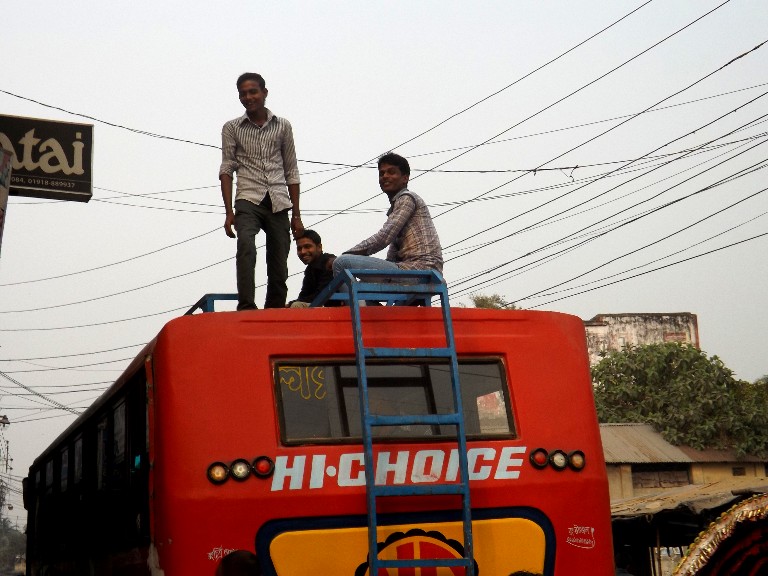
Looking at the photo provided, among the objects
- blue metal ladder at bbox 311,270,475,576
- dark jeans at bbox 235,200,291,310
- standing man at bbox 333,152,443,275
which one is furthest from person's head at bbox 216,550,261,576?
dark jeans at bbox 235,200,291,310

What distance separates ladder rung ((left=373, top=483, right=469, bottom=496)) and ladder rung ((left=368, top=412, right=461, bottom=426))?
0.33 metres

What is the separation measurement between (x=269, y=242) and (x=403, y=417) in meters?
2.87

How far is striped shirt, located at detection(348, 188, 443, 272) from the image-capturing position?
675 centimetres

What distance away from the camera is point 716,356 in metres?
33.7

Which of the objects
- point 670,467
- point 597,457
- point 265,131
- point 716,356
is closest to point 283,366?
point 597,457

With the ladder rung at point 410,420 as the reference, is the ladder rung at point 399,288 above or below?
above

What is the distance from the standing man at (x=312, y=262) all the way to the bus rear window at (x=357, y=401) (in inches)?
84.1

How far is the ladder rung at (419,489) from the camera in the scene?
516 cm

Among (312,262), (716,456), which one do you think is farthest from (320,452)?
(716,456)

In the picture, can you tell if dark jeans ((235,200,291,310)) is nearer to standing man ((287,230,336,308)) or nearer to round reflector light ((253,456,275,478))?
standing man ((287,230,336,308))

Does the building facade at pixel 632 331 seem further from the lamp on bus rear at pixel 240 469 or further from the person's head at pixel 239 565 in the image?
the person's head at pixel 239 565

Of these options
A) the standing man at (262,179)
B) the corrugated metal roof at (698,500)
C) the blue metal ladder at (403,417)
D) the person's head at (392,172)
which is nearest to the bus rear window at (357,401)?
the blue metal ladder at (403,417)

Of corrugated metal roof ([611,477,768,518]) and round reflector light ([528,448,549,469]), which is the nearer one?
round reflector light ([528,448,549,469])

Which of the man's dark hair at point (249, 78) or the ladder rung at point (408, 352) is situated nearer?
the ladder rung at point (408, 352)
